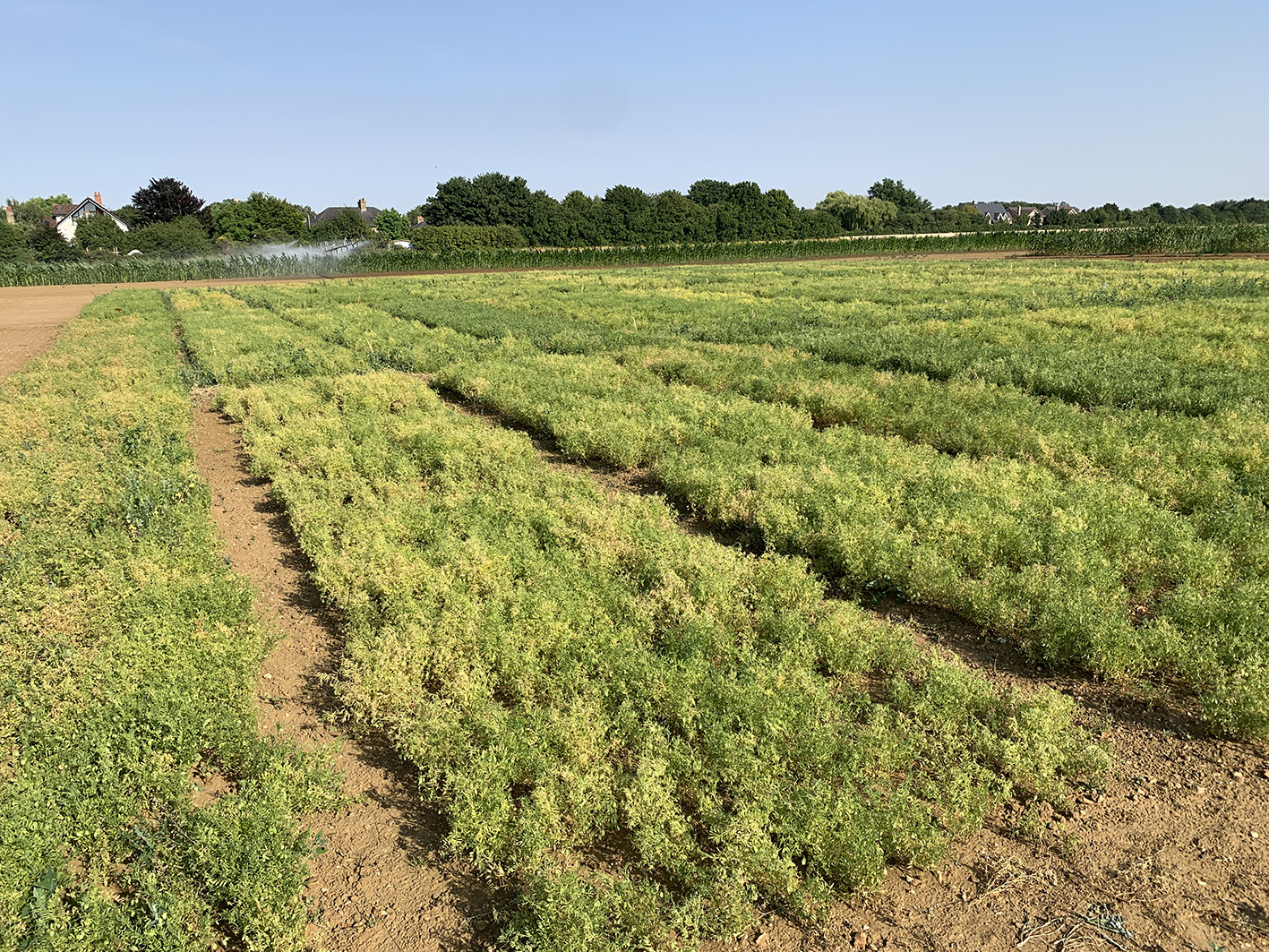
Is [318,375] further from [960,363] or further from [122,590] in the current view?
[960,363]

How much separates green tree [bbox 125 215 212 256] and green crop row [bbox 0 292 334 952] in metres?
87.4

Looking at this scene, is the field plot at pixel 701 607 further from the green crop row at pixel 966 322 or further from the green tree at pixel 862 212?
the green tree at pixel 862 212

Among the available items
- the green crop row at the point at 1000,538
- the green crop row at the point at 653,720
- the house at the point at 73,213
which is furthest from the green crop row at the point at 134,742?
the house at the point at 73,213

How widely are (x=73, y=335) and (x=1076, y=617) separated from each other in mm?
31779

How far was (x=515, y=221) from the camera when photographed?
101562 millimetres

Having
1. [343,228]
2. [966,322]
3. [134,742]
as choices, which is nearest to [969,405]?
[966,322]

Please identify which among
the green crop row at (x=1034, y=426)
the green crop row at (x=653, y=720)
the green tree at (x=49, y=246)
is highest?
the green tree at (x=49, y=246)

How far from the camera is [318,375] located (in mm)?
17641

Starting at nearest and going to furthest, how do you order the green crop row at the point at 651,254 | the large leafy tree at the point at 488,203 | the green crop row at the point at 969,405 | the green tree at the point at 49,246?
the green crop row at the point at 969,405 < the green crop row at the point at 651,254 < the green tree at the point at 49,246 < the large leafy tree at the point at 488,203

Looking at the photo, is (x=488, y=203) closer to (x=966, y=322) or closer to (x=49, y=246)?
(x=49, y=246)

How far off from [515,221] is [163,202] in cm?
4570

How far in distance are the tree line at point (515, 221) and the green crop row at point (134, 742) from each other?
81.2 meters

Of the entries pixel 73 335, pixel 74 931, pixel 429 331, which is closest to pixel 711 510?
pixel 74 931

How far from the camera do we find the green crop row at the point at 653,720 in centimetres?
399
